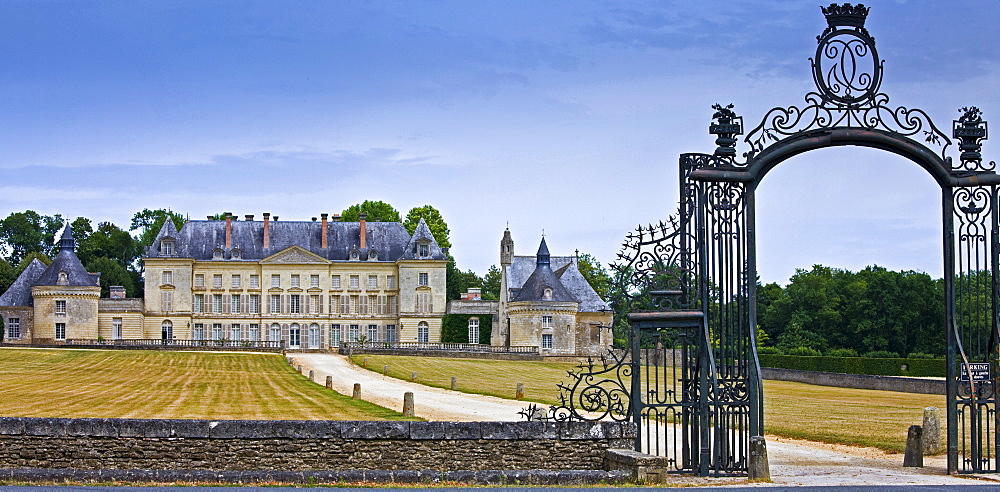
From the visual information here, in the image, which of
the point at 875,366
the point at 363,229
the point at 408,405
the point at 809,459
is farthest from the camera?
the point at 363,229

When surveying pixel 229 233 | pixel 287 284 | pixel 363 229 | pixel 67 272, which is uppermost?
pixel 363 229

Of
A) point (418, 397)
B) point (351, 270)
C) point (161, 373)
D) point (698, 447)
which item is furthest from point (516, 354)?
point (698, 447)

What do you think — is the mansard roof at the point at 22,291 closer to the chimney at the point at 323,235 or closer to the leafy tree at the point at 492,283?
the chimney at the point at 323,235

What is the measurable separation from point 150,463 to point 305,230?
52.6m

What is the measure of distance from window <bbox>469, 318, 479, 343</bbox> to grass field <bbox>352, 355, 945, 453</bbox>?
41.1ft

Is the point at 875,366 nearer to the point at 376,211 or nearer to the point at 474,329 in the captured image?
the point at 474,329

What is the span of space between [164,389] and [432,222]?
4338 cm

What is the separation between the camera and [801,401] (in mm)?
24969

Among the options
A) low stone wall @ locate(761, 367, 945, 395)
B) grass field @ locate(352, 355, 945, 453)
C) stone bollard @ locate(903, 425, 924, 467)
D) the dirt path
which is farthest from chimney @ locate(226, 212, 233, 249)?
stone bollard @ locate(903, 425, 924, 467)

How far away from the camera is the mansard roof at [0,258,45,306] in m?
56.3

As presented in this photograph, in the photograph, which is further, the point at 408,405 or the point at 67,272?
the point at 67,272

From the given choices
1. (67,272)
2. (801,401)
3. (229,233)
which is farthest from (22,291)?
(801,401)

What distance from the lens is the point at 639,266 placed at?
9.95 meters

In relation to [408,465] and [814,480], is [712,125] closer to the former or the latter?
[814,480]
